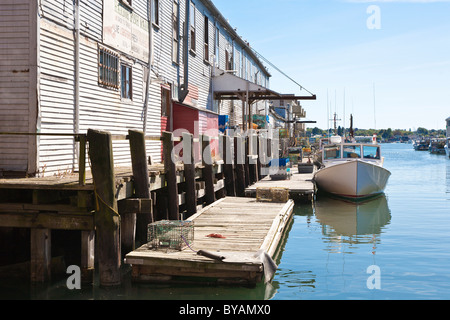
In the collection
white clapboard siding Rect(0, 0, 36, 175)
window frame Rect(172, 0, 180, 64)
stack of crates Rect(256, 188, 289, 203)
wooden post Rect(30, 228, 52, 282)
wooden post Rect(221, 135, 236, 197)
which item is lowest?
wooden post Rect(30, 228, 52, 282)

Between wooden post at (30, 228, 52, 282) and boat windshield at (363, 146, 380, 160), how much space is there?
18.1 meters

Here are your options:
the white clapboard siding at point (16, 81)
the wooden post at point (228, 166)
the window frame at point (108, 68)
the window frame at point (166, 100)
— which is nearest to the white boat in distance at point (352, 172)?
the wooden post at point (228, 166)

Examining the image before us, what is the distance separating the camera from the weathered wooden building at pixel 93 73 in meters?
10.3

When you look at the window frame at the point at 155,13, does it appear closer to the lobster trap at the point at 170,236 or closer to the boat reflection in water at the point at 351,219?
the boat reflection in water at the point at 351,219

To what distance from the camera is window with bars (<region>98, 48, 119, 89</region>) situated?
1353 cm

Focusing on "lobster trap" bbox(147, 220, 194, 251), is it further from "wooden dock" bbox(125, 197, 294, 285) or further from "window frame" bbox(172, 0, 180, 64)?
"window frame" bbox(172, 0, 180, 64)

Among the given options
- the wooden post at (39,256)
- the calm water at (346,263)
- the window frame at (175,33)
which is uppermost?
the window frame at (175,33)

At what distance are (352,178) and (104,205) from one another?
607 inches

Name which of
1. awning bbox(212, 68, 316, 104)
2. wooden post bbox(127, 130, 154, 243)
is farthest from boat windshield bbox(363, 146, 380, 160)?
wooden post bbox(127, 130, 154, 243)

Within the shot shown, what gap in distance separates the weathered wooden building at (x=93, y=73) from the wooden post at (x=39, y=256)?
194cm

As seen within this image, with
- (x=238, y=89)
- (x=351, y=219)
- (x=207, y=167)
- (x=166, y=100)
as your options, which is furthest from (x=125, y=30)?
(x=238, y=89)

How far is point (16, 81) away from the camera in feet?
34.0

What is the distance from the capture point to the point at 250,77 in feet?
130
